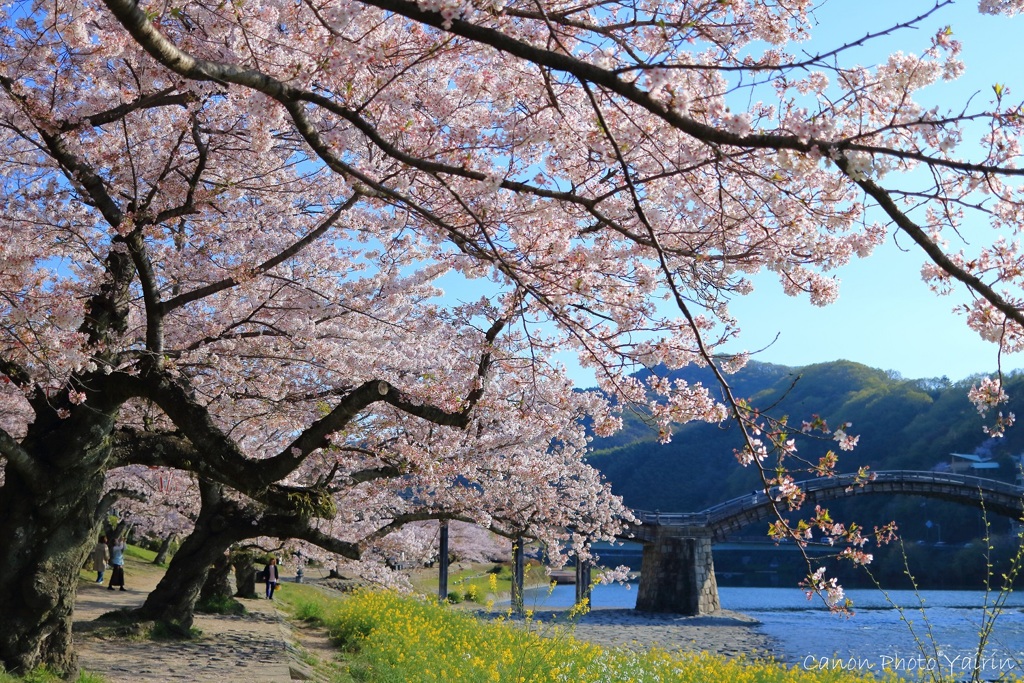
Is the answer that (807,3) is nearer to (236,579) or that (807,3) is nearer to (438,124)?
(438,124)

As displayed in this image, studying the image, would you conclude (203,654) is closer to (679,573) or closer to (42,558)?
(42,558)

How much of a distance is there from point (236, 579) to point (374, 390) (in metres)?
17.9

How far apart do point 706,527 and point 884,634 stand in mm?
12751

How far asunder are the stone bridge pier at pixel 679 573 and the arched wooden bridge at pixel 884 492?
15.6 inches

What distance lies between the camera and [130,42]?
238 inches

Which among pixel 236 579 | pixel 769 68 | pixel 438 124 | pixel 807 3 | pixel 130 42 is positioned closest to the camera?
pixel 769 68

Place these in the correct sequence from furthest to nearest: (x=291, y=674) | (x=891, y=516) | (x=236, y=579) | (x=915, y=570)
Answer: (x=891, y=516), (x=915, y=570), (x=236, y=579), (x=291, y=674)

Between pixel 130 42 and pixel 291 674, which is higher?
pixel 130 42

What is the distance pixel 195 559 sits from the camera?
12.4 meters

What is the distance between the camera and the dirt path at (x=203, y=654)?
9141mm

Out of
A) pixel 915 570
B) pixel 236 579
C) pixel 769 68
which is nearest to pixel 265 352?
pixel 769 68

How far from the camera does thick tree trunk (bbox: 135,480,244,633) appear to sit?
1177 centimetres

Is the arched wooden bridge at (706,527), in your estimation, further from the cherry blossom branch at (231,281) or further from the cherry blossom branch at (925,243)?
the cherry blossom branch at (925,243)

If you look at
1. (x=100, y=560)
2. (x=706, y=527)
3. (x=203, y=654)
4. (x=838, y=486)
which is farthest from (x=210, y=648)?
(x=706, y=527)
